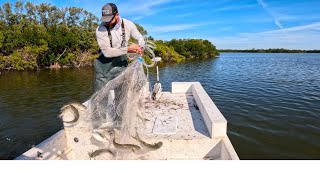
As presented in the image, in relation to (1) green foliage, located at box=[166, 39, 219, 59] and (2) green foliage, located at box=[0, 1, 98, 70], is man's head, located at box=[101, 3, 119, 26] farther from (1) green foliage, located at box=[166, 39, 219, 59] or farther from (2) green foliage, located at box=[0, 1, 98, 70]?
(1) green foliage, located at box=[166, 39, 219, 59]

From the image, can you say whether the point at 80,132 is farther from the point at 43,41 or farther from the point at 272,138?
the point at 43,41

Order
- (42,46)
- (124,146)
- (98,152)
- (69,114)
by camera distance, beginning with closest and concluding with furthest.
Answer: (124,146), (98,152), (69,114), (42,46)

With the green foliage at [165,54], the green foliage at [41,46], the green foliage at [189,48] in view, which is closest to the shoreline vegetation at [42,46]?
the green foliage at [41,46]

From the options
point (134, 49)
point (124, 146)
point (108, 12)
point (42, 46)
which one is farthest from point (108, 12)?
point (42, 46)

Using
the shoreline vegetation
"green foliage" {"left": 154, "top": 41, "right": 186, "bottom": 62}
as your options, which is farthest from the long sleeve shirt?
"green foliage" {"left": 154, "top": 41, "right": 186, "bottom": 62}

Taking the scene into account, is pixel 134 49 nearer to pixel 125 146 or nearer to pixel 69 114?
pixel 125 146

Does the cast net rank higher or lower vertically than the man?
Result: lower

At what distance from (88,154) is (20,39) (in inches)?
1370

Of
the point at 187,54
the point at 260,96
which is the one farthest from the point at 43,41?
the point at 187,54

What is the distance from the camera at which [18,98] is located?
1480cm

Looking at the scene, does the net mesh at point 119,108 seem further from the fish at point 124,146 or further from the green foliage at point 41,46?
the green foliage at point 41,46

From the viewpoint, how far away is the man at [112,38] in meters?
4.40

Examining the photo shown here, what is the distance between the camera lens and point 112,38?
15.3ft

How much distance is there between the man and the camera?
A: 440 cm
